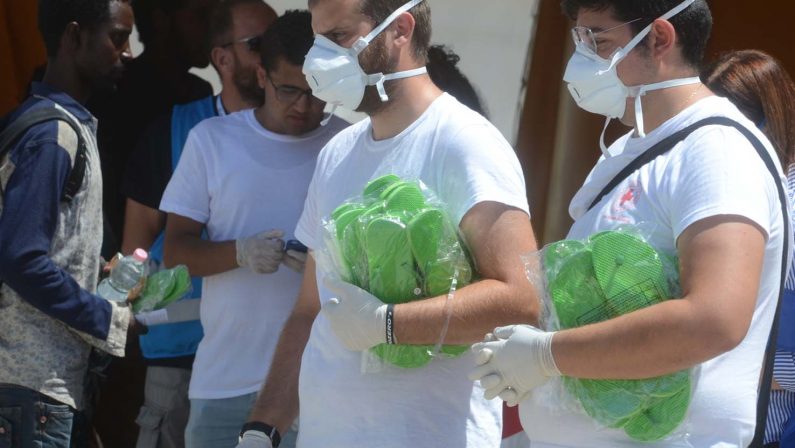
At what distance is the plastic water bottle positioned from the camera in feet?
11.6

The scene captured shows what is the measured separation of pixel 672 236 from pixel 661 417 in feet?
1.00

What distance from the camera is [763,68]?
293cm

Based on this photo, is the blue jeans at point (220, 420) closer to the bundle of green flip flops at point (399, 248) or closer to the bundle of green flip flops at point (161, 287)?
the bundle of green flip flops at point (161, 287)

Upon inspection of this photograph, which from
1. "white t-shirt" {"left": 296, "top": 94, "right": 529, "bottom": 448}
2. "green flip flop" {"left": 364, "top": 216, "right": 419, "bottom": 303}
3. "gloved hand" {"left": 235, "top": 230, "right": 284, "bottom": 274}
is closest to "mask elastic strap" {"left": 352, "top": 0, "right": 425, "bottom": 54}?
"white t-shirt" {"left": 296, "top": 94, "right": 529, "bottom": 448}

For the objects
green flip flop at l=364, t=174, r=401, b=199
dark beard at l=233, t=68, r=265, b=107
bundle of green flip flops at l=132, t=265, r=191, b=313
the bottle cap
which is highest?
green flip flop at l=364, t=174, r=401, b=199

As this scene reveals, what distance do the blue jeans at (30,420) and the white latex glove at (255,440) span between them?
763mm

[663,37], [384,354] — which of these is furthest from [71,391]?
[663,37]

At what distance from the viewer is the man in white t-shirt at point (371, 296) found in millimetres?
2264

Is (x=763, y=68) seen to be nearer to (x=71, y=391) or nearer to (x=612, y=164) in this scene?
(x=612, y=164)

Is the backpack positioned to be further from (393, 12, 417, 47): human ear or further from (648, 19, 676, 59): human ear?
(648, 19, 676, 59): human ear

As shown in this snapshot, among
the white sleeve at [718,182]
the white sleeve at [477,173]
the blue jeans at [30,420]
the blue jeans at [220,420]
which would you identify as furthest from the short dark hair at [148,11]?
the white sleeve at [718,182]

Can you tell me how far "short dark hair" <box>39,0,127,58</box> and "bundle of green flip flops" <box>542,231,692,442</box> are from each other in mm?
2078

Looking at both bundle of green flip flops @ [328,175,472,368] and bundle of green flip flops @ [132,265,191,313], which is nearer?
bundle of green flip flops @ [328,175,472,368]

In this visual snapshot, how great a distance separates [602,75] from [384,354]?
698 millimetres
